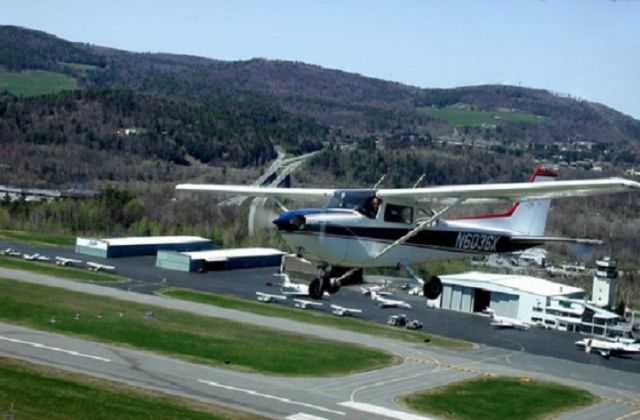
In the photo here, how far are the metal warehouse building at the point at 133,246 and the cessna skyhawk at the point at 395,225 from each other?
85745 mm

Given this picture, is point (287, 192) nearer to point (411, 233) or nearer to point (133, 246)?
point (411, 233)

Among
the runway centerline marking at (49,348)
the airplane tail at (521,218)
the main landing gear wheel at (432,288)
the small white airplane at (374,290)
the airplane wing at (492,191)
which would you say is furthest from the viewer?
the small white airplane at (374,290)

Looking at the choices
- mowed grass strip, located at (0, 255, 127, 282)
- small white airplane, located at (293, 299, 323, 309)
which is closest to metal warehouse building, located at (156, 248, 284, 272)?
mowed grass strip, located at (0, 255, 127, 282)

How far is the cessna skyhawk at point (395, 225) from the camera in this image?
30.5 meters

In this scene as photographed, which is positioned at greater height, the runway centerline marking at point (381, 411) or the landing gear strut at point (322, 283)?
the landing gear strut at point (322, 283)

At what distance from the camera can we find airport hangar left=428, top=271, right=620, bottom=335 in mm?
92875

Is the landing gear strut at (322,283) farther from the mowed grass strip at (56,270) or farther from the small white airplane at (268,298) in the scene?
the mowed grass strip at (56,270)

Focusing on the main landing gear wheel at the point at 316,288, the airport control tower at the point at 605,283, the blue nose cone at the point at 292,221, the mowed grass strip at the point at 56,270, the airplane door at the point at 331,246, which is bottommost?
the mowed grass strip at the point at 56,270

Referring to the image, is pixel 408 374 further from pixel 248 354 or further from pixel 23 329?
pixel 23 329

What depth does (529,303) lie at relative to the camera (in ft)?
311

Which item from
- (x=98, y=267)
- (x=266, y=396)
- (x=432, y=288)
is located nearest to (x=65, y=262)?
(x=98, y=267)

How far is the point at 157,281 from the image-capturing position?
102812mm

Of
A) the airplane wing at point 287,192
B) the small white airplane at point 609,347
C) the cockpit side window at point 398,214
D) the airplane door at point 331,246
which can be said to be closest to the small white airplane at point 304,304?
the small white airplane at point 609,347

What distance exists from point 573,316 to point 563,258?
188ft
